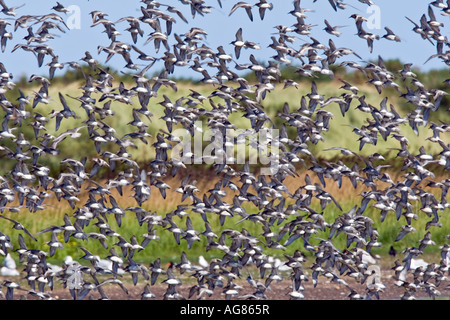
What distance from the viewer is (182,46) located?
34.7 metres

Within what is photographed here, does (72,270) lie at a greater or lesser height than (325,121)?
lesser

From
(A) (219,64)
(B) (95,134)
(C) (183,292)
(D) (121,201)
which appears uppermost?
(A) (219,64)

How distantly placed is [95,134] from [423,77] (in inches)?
858

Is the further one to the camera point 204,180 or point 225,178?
point 204,180

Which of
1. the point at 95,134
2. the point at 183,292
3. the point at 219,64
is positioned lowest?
the point at 183,292

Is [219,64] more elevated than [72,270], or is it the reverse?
[219,64]

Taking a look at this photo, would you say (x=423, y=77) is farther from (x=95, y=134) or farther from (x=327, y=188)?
(x=95, y=134)

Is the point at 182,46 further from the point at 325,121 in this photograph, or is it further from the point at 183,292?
the point at 183,292

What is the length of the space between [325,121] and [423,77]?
14.5m
